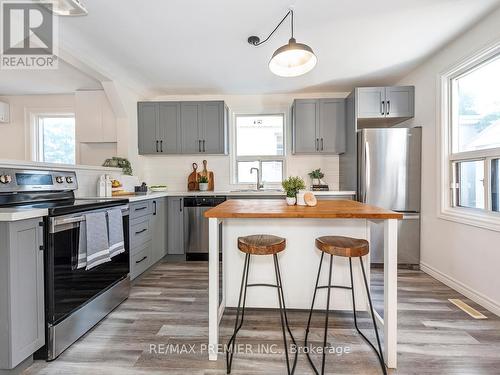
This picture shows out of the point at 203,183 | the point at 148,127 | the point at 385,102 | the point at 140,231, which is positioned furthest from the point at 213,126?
the point at 385,102

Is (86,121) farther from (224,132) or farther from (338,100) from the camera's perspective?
(338,100)

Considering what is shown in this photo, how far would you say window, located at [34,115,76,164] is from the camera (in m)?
4.25

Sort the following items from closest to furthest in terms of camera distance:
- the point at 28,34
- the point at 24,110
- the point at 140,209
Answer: the point at 28,34 < the point at 140,209 < the point at 24,110

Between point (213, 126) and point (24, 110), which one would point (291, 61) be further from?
point (24, 110)

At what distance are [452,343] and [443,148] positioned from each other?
6.39 ft

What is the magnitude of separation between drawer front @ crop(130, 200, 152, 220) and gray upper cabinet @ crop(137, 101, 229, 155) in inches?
45.8

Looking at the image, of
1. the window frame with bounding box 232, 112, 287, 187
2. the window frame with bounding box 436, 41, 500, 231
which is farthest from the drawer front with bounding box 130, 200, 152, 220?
the window frame with bounding box 436, 41, 500, 231

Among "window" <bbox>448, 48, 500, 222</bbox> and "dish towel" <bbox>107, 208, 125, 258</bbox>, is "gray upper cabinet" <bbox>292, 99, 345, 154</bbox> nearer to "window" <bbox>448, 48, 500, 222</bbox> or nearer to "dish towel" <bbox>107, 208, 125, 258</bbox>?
"window" <bbox>448, 48, 500, 222</bbox>

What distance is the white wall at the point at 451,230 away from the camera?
2.14 m

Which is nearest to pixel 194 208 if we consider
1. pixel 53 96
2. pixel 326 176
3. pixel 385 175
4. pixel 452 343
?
pixel 326 176

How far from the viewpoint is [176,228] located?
3514 mm

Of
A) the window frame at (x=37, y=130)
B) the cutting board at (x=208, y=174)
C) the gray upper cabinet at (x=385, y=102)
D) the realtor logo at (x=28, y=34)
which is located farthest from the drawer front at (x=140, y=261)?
the gray upper cabinet at (x=385, y=102)

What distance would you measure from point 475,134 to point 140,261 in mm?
3676

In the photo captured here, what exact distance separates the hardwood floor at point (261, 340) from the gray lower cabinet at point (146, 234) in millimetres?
400
